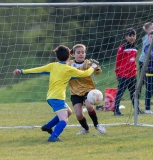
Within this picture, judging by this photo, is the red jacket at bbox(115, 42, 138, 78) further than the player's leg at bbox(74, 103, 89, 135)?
Yes

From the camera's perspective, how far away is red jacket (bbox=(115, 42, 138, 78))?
11.3m

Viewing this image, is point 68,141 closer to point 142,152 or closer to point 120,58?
point 142,152

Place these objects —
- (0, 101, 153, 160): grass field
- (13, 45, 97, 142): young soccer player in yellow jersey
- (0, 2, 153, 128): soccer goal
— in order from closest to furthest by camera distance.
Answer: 1. (0, 101, 153, 160): grass field
2. (13, 45, 97, 142): young soccer player in yellow jersey
3. (0, 2, 153, 128): soccer goal

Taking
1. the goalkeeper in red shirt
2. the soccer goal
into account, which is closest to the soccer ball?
the soccer goal

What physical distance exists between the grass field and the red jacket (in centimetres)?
106

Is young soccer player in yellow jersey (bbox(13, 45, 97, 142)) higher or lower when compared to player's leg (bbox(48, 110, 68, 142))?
higher

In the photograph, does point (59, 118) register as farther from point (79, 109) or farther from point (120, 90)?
point (120, 90)

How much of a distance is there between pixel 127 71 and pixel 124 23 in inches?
76.3

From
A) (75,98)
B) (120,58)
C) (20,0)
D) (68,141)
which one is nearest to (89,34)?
(120,58)

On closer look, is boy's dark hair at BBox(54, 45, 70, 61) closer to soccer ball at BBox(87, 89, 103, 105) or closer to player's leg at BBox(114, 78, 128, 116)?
soccer ball at BBox(87, 89, 103, 105)

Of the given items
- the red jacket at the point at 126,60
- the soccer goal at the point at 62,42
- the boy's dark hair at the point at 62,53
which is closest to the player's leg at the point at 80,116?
the boy's dark hair at the point at 62,53

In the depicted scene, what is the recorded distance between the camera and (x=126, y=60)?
1139 cm

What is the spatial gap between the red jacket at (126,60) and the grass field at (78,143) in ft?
3.48

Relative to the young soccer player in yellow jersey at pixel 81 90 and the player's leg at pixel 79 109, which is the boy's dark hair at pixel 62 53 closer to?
the young soccer player in yellow jersey at pixel 81 90
